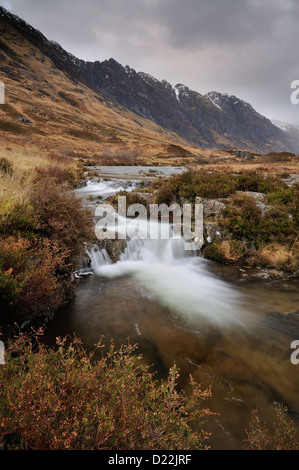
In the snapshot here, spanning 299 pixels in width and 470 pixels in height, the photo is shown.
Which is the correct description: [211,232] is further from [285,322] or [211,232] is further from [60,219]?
[60,219]

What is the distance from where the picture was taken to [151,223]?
44.0 ft

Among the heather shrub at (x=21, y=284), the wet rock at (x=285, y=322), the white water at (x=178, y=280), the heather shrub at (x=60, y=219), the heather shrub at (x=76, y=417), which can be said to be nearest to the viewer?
the heather shrub at (x=76, y=417)

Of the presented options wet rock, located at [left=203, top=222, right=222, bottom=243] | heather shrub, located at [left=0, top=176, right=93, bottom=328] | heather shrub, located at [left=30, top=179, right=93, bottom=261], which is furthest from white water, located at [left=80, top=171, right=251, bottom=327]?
heather shrub, located at [left=0, top=176, right=93, bottom=328]

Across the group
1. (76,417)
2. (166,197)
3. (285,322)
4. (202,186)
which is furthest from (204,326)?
(166,197)

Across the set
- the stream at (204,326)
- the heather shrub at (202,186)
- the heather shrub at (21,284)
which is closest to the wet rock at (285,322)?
the stream at (204,326)

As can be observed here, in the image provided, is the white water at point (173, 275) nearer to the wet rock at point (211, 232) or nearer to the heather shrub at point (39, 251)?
the wet rock at point (211, 232)

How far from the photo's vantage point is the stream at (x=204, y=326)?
440 centimetres

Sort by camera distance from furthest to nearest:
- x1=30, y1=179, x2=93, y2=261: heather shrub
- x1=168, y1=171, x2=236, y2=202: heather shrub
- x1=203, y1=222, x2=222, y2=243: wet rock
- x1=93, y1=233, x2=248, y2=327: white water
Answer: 1. x1=168, y1=171, x2=236, y2=202: heather shrub
2. x1=203, y1=222, x2=222, y2=243: wet rock
3. x1=93, y1=233, x2=248, y2=327: white water
4. x1=30, y1=179, x2=93, y2=261: heather shrub

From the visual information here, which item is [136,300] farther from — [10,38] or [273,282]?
[10,38]

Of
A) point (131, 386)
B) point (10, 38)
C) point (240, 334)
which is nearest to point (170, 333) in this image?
point (240, 334)

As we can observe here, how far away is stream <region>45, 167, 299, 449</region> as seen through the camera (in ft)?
14.4

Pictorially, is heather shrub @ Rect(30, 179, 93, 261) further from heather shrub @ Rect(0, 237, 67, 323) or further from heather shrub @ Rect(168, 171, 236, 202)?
heather shrub @ Rect(168, 171, 236, 202)

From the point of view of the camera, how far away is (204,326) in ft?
21.2

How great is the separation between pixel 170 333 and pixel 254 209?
865cm
